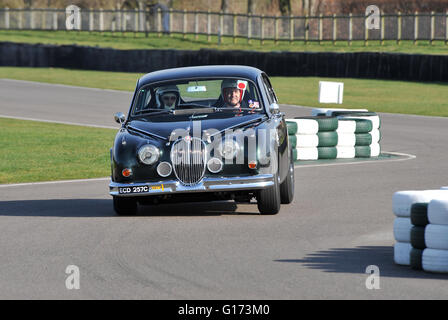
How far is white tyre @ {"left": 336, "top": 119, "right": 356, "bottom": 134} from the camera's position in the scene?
54.4ft

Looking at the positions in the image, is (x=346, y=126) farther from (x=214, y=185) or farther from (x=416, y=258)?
(x=416, y=258)

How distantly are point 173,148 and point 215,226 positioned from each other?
0.96m

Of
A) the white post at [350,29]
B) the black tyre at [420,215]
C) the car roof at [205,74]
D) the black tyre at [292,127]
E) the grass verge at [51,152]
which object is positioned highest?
the white post at [350,29]

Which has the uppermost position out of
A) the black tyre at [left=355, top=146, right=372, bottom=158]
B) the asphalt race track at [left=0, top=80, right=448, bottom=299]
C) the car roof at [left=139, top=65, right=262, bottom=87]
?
the car roof at [left=139, top=65, right=262, bottom=87]

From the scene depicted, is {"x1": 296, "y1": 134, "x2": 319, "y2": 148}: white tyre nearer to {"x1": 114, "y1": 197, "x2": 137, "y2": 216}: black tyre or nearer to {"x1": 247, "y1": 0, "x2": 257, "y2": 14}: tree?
{"x1": 114, "y1": 197, "x2": 137, "y2": 216}: black tyre

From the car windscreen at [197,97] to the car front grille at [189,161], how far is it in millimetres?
988

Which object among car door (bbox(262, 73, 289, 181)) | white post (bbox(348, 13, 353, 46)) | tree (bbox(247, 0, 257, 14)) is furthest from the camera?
tree (bbox(247, 0, 257, 14))

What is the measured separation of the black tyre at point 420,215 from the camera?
739 cm

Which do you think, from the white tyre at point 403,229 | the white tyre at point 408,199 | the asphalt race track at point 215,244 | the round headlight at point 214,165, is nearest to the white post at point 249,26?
the asphalt race track at point 215,244

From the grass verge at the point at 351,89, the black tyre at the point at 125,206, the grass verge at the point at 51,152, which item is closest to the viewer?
the black tyre at the point at 125,206

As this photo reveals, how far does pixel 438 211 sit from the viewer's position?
7230 mm

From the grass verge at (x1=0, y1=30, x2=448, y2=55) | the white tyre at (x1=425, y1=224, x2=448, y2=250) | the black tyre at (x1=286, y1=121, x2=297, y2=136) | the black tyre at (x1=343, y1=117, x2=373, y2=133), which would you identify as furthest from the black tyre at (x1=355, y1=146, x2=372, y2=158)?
the grass verge at (x1=0, y1=30, x2=448, y2=55)

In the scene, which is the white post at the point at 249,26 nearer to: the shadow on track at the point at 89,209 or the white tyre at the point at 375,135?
the white tyre at the point at 375,135

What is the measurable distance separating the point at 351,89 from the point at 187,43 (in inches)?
833
